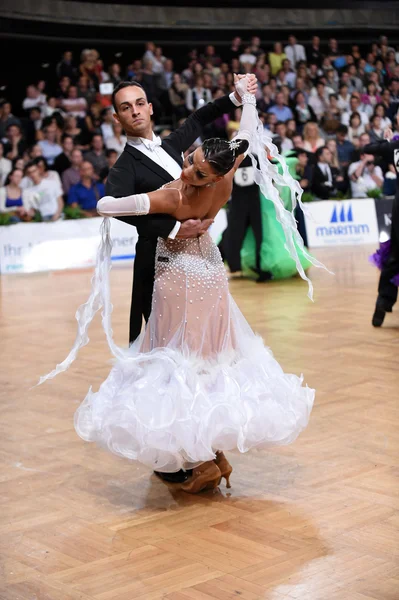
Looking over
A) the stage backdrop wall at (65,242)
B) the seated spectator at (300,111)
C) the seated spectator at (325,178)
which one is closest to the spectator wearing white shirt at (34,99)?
the stage backdrop wall at (65,242)

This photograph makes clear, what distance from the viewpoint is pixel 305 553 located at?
2.94 metres

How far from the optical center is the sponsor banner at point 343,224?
42.3 feet

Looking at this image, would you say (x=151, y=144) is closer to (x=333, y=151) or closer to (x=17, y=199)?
(x=17, y=199)

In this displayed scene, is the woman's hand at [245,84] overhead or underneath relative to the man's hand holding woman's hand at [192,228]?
overhead

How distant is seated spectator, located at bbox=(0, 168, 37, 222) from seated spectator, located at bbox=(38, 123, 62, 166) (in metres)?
0.93

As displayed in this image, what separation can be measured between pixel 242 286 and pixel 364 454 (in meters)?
5.63

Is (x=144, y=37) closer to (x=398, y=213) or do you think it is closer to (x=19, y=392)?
(x=398, y=213)

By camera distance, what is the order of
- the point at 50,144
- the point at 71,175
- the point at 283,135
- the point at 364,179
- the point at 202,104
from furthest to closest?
the point at 202,104
the point at 364,179
the point at 283,135
the point at 50,144
the point at 71,175

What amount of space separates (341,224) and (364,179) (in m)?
1.33

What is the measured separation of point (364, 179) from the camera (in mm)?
14023

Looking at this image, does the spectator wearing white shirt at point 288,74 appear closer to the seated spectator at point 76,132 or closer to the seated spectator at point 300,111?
the seated spectator at point 300,111

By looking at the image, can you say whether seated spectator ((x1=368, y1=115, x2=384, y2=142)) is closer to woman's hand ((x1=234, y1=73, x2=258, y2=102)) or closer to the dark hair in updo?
woman's hand ((x1=234, y1=73, x2=258, y2=102))

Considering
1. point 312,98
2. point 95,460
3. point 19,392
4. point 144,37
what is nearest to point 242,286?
point 19,392

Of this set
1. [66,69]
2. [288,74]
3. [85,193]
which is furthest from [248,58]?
[85,193]
